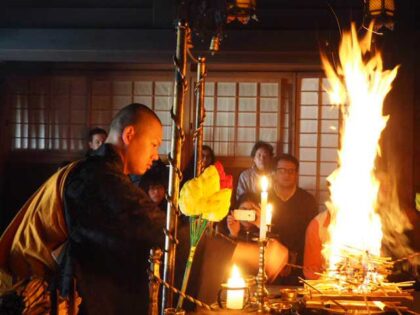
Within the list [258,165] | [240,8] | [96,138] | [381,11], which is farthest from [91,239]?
[258,165]

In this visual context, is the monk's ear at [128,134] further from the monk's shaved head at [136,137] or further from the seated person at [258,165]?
the seated person at [258,165]

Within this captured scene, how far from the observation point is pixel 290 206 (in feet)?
25.9

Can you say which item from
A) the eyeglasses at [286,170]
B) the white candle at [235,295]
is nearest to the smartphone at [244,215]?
the white candle at [235,295]

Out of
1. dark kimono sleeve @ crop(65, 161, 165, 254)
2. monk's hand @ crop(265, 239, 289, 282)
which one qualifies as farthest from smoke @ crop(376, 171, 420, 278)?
dark kimono sleeve @ crop(65, 161, 165, 254)

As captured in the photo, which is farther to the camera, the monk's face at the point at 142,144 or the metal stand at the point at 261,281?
the monk's face at the point at 142,144

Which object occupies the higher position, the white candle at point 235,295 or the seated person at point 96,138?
the seated person at point 96,138

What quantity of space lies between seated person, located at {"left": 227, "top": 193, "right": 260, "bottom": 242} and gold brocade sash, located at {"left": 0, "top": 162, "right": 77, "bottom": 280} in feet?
10.6

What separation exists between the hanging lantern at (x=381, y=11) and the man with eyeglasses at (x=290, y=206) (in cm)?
266

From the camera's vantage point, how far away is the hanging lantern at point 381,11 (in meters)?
5.32

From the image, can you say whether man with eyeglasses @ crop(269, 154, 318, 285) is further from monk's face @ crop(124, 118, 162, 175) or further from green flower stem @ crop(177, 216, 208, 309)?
green flower stem @ crop(177, 216, 208, 309)

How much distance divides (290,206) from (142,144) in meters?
4.05

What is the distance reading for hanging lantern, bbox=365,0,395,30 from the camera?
17.4ft

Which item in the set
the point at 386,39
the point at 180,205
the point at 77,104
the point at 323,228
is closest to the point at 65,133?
the point at 77,104

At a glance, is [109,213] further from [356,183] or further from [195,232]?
[356,183]
